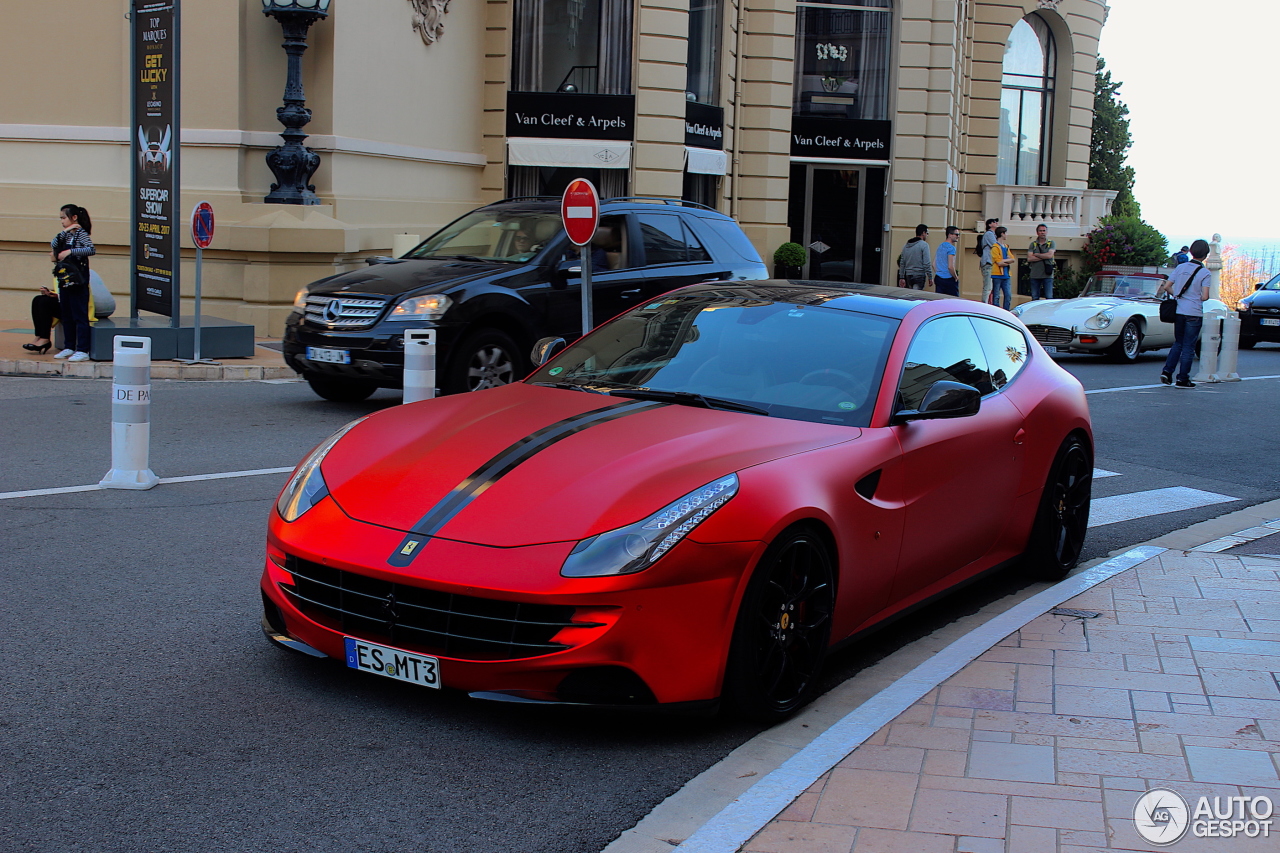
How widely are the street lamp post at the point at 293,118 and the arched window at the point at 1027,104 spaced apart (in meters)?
22.7

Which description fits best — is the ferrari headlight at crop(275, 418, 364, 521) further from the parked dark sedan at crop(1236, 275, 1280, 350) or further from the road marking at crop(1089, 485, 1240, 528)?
the parked dark sedan at crop(1236, 275, 1280, 350)

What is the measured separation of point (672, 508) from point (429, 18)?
19133 millimetres

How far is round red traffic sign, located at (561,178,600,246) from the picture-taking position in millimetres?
10203

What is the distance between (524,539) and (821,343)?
191 cm

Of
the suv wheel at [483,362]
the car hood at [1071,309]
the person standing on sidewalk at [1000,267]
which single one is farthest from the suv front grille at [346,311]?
the person standing on sidewalk at [1000,267]

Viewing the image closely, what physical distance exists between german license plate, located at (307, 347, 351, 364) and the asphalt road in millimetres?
3560

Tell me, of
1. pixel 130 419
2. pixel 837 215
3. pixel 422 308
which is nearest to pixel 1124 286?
pixel 837 215

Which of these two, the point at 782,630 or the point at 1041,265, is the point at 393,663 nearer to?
the point at 782,630

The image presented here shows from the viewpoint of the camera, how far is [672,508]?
4.06 m

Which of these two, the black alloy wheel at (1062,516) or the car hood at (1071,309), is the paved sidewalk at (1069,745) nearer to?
the black alloy wheel at (1062,516)

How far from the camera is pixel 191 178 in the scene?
17.9 m

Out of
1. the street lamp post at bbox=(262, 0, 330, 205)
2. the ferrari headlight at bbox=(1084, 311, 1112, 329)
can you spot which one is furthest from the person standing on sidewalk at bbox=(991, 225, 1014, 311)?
the street lamp post at bbox=(262, 0, 330, 205)

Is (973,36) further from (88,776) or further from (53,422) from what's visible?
(88,776)

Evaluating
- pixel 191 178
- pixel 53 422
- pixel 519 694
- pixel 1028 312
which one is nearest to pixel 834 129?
pixel 1028 312
